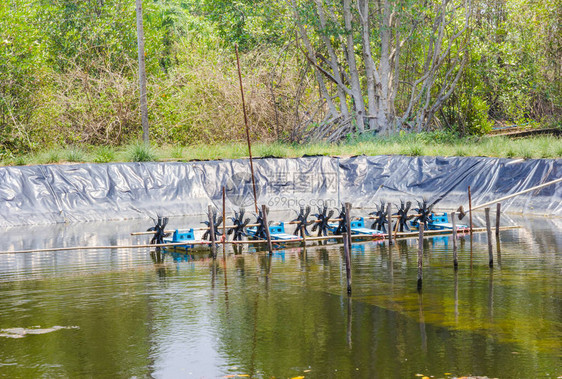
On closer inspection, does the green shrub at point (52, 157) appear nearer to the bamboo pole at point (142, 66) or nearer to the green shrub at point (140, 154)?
the green shrub at point (140, 154)

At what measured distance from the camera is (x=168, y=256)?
675 inches

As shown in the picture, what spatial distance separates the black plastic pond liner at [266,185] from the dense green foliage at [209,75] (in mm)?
4283

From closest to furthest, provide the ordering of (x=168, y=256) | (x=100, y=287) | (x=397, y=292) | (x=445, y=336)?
(x=445, y=336) → (x=397, y=292) → (x=100, y=287) → (x=168, y=256)

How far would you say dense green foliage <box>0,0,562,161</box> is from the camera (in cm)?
2817

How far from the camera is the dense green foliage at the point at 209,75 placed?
2817 centimetres

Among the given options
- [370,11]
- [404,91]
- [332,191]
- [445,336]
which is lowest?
[445,336]

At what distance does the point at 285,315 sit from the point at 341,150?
16773 millimetres

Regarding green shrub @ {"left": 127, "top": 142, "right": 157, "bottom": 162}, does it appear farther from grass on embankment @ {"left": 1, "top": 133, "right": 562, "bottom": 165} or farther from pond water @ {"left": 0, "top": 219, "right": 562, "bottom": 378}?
pond water @ {"left": 0, "top": 219, "right": 562, "bottom": 378}

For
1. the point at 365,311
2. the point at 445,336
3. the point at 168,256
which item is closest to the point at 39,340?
the point at 365,311

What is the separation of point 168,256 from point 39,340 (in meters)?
7.24

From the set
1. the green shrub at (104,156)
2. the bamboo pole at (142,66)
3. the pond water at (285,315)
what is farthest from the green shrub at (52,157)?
the pond water at (285,315)

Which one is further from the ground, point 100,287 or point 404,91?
point 404,91

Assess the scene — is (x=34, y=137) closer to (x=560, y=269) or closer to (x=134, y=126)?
(x=134, y=126)

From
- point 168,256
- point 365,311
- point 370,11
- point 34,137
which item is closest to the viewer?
point 365,311
